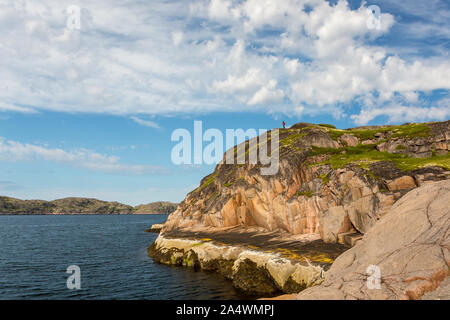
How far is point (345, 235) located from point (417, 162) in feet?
49.7

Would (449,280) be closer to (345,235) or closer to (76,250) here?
(345,235)

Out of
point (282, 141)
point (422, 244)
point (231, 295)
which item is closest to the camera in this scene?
point (422, 244)

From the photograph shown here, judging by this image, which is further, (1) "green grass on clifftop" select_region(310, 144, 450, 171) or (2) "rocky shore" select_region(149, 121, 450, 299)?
(1) "green grass on clifftop" select_region(310, 144, 450, 171)

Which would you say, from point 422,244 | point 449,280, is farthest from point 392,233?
point 449,280

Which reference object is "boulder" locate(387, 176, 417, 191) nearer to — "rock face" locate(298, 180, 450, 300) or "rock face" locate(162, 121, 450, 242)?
"rock face" locate(162, 121, 450, 242)

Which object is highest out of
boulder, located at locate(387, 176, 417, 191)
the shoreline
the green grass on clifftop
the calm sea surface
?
the green grass on clifftop

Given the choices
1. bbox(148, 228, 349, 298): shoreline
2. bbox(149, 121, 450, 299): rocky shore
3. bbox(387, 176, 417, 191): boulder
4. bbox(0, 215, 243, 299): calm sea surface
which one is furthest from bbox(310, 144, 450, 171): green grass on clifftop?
bbox(0, 215, 243, 299): calm sea surface

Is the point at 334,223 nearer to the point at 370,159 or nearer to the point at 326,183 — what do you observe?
the point at 326,183

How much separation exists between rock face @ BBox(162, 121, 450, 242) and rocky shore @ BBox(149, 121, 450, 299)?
0.48 feet

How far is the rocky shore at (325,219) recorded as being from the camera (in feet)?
63.8

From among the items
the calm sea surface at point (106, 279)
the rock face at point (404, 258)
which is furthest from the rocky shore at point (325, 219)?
the calm sea surface at point (106, 279)

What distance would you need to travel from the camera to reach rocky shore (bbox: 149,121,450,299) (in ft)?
63.8

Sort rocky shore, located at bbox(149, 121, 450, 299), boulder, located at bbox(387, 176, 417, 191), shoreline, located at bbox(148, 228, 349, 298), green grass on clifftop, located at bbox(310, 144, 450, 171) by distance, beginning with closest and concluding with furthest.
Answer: rocky shore, located at bbox(149, 121, 450, 299) → shoreline, located at bbox(148, 228, 349, 298) → boulder, located at bbox(387, 176, 417, 191) → green grass on clifftop, located at bbox(310, 144, 450, 171)
